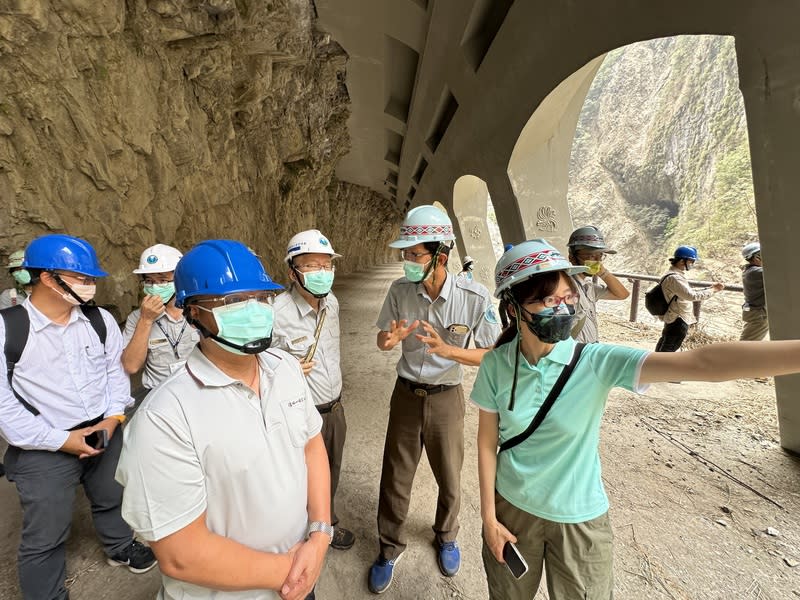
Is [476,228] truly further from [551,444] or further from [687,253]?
[551,444]

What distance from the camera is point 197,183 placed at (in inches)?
266

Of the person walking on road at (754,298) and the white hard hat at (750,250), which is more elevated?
the white hard hat at (750,250)

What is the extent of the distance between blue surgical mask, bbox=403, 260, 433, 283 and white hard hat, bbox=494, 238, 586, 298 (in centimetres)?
87

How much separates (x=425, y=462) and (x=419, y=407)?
5.30ft

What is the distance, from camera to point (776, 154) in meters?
2.42

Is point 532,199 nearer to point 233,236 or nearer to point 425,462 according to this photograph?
point 425,462

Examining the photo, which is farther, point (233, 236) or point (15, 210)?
point (233, 236)

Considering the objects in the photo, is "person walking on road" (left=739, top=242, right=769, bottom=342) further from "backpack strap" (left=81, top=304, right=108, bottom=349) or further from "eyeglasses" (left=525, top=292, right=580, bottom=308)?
"backpack strap" (left=81, top=304, right=108, bottom=349)

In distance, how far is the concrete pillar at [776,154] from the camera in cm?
232

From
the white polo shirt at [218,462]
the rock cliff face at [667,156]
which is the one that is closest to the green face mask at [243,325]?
the white polo shirt at [218,462]

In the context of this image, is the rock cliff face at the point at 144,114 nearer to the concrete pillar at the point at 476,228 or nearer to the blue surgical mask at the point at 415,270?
the blue surgical mask at the point at 415,270

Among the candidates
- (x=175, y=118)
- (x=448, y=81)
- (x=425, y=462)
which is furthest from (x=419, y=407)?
(x=448, y=81)

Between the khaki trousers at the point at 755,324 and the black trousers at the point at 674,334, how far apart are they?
1.20 meters

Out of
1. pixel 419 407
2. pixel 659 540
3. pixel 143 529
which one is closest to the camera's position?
pixel 143 529
